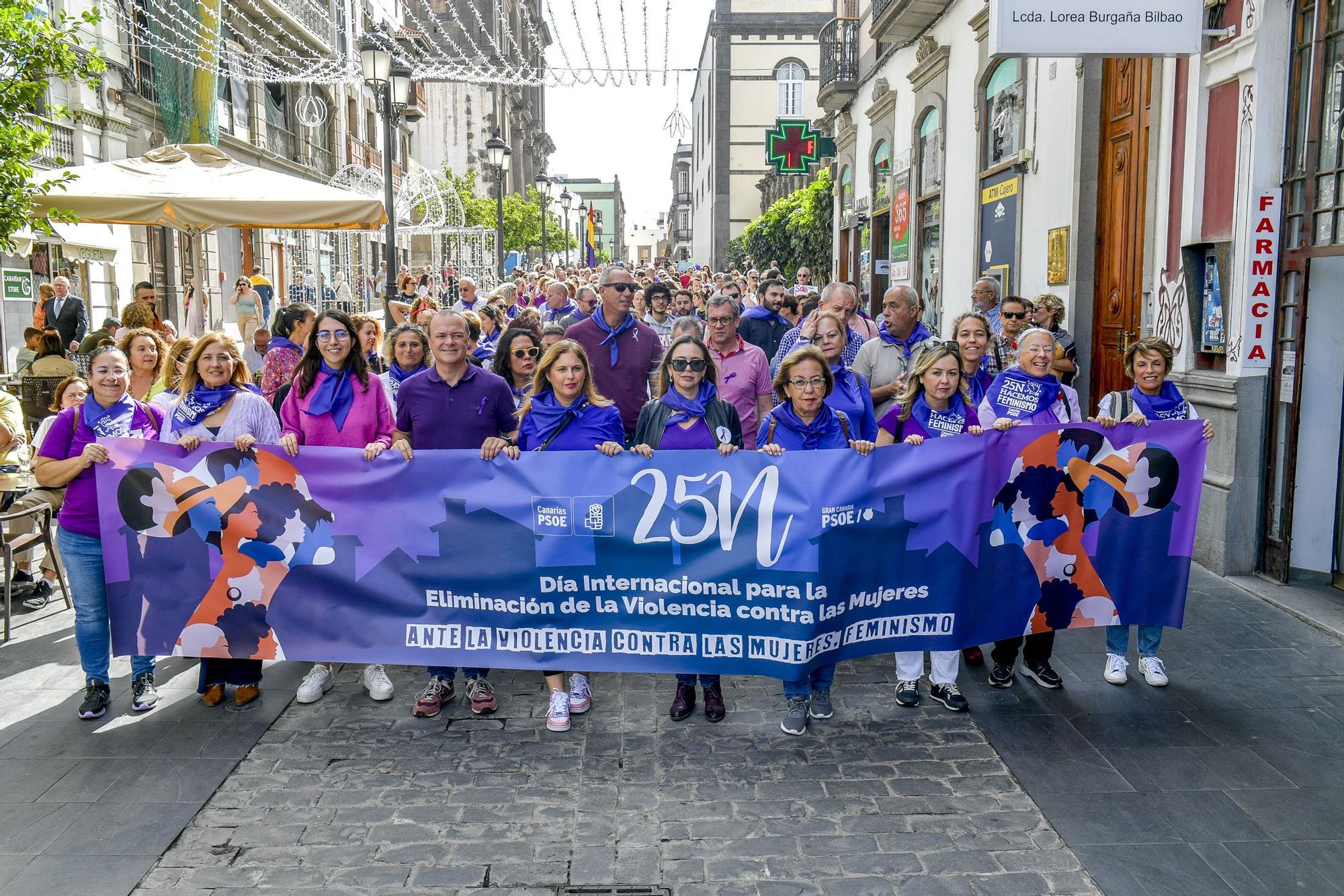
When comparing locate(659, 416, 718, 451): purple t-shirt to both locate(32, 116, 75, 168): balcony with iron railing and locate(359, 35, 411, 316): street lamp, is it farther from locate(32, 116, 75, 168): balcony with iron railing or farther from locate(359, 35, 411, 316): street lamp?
locate(32, 116, 75, 168): balcony with iron railing

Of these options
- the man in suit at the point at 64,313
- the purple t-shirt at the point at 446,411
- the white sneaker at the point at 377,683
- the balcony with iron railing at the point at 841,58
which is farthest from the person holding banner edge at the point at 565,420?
the balcony with iron railing at the point at 841,58

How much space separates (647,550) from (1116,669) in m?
2.56

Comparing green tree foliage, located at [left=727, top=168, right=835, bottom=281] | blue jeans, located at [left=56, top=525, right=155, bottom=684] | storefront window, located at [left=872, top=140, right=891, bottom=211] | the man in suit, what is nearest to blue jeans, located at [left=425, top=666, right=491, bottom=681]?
blue jeans, located at [left=56, top=525, right=155, bottom=684]

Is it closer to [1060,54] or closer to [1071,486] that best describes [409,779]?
[1071,486]

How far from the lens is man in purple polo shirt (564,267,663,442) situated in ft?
24.3

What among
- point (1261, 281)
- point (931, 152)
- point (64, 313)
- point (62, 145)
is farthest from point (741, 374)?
point (62, 145)

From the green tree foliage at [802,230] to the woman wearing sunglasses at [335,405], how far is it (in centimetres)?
2300

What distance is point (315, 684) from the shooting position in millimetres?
5699

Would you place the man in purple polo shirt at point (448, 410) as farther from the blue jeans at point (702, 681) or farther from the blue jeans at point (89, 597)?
the blue jeans at point (89, 597)

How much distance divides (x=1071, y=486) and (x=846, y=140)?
66.0ft

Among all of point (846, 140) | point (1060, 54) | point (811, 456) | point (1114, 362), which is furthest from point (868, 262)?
point (811, 456)

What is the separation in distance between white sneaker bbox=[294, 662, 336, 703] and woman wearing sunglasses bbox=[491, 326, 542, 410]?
210 centimetres

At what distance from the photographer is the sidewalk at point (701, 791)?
3957 mm

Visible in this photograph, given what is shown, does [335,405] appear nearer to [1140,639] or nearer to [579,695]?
[579,695]
